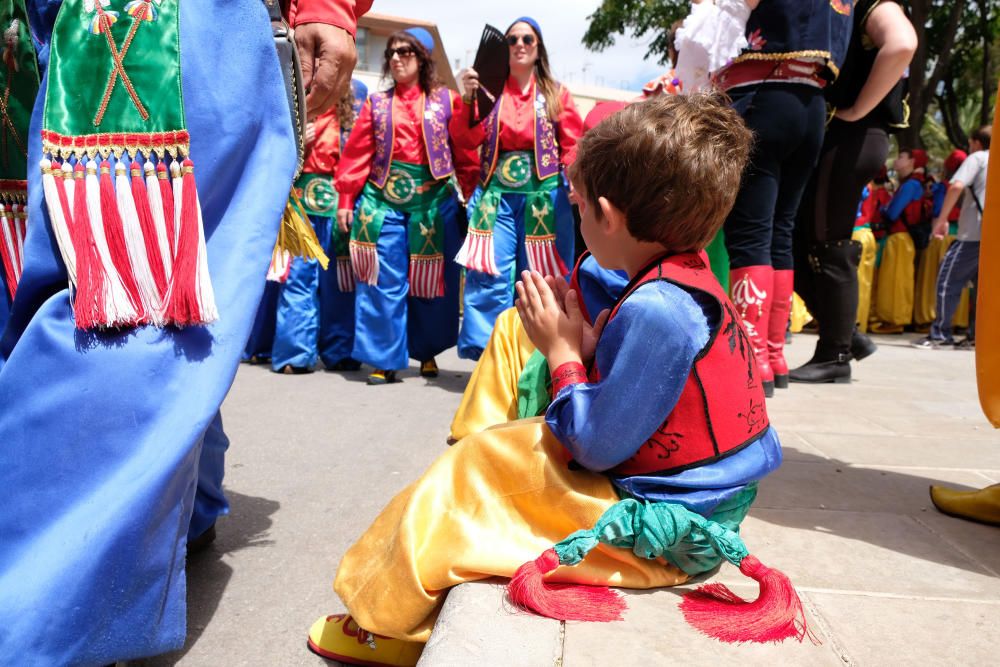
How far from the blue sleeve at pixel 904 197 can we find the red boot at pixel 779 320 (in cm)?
545

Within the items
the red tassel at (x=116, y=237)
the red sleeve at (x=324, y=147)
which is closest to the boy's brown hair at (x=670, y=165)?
the red tassel at (x=116, y=237)

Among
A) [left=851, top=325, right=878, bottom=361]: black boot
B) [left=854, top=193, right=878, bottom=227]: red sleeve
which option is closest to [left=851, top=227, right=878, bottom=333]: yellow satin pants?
[left=854, top=193, right=878, bottom=227]: red sleeve

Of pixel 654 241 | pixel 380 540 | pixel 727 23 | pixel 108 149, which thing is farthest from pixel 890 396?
pixel 108 149

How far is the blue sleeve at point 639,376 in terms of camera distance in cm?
130

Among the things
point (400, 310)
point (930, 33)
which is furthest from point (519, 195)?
point (930, 33)

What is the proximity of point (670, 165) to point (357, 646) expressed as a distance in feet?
3.36

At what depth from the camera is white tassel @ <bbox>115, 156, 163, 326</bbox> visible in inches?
50.4

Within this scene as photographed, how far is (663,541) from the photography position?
4.23ft

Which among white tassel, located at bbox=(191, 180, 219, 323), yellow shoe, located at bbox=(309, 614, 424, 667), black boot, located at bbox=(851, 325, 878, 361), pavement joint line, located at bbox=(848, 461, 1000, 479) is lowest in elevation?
black boot, located at bbox=(851, 325, 878, 361)

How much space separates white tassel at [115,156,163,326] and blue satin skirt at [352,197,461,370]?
3104 millimetres

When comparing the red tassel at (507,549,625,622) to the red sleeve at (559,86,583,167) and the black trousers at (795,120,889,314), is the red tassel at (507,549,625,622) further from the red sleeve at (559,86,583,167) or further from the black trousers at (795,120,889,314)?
the red sleeve at (559,86,583,167)

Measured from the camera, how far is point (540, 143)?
409 centimetres

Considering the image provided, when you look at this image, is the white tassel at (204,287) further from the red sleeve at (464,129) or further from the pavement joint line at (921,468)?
the red sleeve at (464,129)

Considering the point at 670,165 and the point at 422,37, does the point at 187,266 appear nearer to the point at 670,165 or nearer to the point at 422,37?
the point at 670,165
